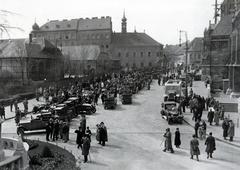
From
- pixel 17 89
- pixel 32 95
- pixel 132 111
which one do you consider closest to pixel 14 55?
pixel 17 89

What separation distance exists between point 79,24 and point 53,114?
109m

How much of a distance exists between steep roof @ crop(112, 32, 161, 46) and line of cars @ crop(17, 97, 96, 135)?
95044mm

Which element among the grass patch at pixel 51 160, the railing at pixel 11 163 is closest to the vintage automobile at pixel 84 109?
the grass patch at pixel 51 160

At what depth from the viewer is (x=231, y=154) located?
1875 centimetres

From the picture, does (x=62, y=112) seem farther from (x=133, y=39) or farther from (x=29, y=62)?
(x=133, y=39)

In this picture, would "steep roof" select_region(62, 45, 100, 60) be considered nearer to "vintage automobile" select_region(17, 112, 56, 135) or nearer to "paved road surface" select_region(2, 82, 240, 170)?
"paved road surface" select_region(2, 82, 240, 170)

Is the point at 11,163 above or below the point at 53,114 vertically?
above

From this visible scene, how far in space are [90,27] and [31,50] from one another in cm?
6479

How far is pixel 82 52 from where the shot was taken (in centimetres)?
9300

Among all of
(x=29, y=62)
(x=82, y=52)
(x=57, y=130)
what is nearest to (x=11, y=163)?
(x=57, y=130)

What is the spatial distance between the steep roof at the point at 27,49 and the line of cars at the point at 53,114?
35.5 metres

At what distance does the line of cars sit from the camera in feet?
76.8

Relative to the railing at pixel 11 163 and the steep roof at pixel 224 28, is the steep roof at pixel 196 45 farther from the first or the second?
the railing at pixel 11 163

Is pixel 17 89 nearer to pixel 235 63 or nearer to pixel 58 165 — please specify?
pixel 235 63
